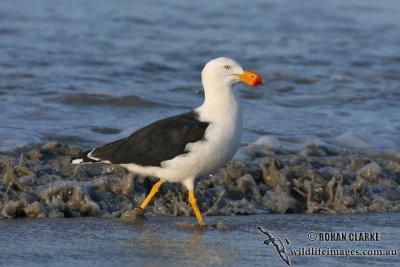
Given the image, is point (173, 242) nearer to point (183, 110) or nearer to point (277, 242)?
point (277, 242)

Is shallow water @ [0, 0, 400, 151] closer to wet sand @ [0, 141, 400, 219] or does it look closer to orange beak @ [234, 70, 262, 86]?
wet sand @ [0, 141, 400, 219]

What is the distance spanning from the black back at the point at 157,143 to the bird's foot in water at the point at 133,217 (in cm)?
45

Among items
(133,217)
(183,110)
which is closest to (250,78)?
(133,217)

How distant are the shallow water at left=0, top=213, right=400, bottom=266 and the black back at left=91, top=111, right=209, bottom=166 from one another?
54cm

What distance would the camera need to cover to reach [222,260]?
601 cm

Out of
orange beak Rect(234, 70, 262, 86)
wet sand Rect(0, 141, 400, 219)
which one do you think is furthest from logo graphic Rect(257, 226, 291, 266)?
orange beak Rect(234, 70, 262, 86)

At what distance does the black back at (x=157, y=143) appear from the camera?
22.7 ft

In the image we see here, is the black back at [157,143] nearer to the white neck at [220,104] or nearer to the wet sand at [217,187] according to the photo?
the white neck at [220,104]

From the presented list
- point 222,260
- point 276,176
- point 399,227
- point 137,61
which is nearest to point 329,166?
point 276,176

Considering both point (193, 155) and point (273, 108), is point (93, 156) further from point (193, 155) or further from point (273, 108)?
point (273, 108)

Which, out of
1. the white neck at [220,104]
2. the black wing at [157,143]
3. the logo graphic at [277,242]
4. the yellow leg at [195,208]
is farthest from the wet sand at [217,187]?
the white neck at [220,104]

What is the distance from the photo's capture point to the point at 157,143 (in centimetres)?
700

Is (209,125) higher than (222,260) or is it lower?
higher

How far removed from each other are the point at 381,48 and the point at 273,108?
6.21 m
